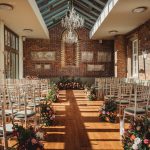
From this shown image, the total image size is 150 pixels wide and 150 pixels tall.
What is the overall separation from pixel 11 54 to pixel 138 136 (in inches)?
395

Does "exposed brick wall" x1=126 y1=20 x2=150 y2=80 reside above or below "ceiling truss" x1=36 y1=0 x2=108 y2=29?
below

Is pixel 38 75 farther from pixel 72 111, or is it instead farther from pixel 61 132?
pixel 61 132

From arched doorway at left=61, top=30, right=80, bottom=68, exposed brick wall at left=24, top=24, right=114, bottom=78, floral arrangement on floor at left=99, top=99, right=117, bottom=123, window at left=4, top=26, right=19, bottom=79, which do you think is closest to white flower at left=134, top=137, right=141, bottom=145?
floral arrangement on floor at left=99, top=99, right=117, bottom=123

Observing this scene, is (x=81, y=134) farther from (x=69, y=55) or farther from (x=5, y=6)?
(x=69, y=55)

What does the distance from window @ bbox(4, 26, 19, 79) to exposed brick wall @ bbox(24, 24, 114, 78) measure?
1893mm

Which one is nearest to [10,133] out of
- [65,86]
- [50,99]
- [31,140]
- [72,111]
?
[31,140]

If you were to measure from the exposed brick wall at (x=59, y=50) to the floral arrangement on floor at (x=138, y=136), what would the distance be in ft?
42.8

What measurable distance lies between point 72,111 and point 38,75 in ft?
28.1

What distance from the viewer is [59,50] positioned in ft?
54.0

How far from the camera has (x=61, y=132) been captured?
5.36 meters

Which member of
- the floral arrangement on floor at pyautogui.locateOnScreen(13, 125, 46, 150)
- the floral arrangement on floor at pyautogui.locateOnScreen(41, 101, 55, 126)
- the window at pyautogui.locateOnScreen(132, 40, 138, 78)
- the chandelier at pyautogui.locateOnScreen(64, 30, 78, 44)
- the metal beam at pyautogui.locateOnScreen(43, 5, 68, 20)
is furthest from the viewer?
the metal beam at pyautogui.locateOnScreen(43, 5, 68, 20)

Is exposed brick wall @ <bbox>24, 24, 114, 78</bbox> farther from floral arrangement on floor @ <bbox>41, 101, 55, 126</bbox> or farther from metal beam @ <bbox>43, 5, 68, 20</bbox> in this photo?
floral arrangement on floor @ <bbox>41, 101, 55, 126</bbox>

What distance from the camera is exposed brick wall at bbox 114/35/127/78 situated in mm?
14125

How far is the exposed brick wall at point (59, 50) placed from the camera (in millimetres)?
16203
